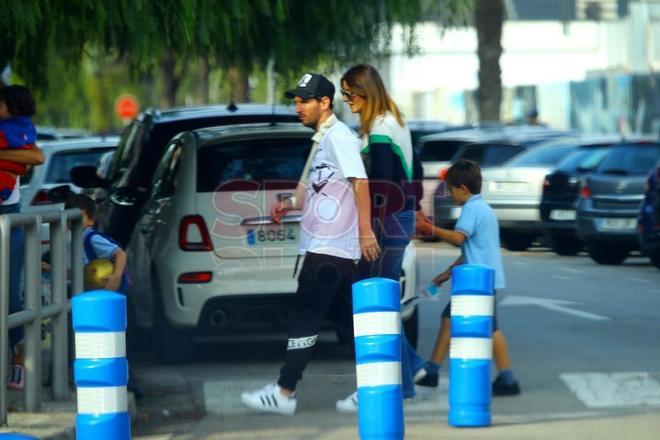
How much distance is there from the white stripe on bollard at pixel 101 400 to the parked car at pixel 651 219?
40.9ft

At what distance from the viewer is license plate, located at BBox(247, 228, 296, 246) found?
1056 centimetres

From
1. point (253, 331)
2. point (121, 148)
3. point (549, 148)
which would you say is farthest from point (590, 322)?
point (549, 148)

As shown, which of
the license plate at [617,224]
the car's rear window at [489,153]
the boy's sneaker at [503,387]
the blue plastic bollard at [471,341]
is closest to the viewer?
the blue plastic bollard at [471,341]

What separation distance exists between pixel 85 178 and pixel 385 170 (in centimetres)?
454

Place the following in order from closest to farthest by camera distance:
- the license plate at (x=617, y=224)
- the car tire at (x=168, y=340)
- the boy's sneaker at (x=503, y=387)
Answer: the boy's sneaker at (x=503, y=387), the car tire at (x=168, y=340), the license plate at (x=617, y=224)

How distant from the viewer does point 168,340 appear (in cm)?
1103

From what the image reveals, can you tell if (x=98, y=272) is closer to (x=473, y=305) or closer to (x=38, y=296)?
(x=38, y=296)

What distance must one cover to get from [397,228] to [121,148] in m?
5.44

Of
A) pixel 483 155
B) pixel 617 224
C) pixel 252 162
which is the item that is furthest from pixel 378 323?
pixel 483 155

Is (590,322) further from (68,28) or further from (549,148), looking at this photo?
(549,148)

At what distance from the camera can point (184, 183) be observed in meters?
10.8

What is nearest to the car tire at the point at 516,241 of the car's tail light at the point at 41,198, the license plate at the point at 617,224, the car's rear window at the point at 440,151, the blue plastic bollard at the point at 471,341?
the car's rear window at the point at 440,151

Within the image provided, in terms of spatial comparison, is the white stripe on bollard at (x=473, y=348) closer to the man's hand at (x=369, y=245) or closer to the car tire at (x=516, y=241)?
the man's hand at (x=369, y=245)

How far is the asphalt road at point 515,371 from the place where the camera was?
887 centimetres
